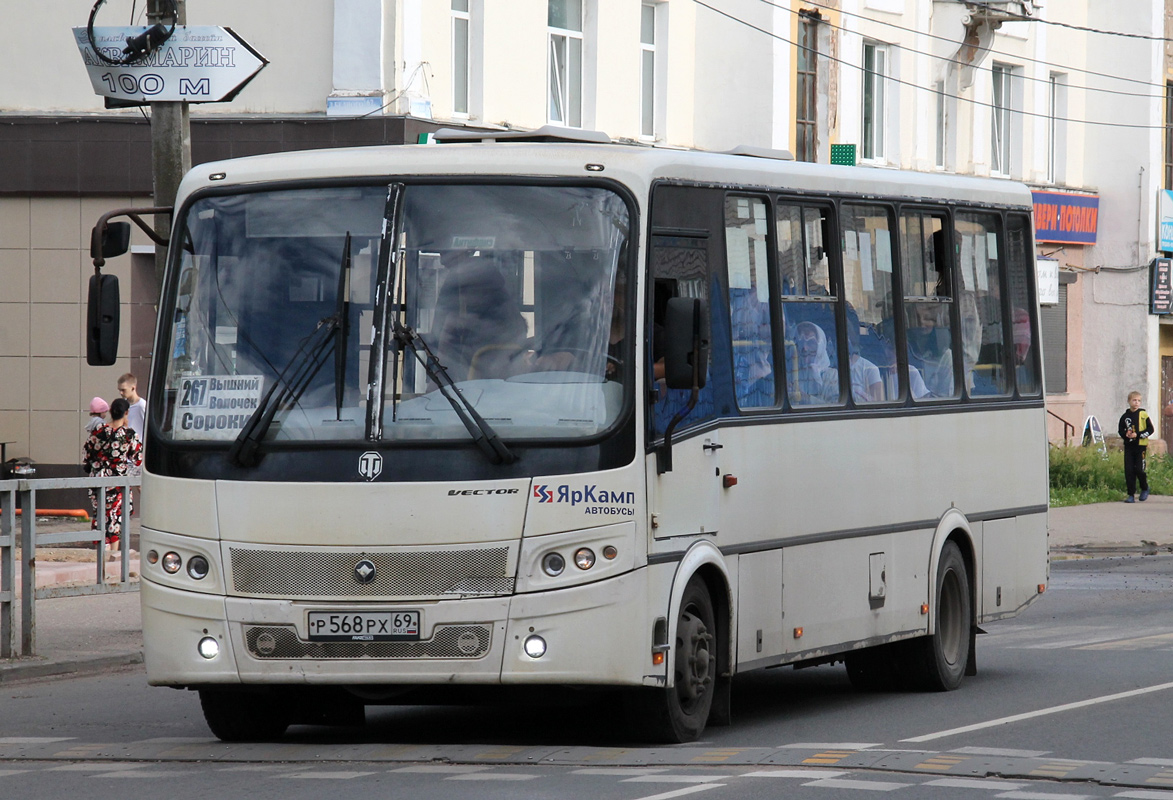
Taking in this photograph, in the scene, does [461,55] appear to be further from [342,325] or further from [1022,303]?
[342,325]

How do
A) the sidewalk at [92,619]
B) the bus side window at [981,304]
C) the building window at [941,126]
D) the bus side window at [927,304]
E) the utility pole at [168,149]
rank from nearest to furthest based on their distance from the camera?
the bus side window at [927,304]
the bus side window at [981,304]
the sidewalk at [92,619]
the utility pole at [168,149]
the building window at [941,126]

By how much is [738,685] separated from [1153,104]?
99.6 feet

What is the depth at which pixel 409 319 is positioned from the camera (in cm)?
886

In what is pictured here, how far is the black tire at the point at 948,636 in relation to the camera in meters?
11.8

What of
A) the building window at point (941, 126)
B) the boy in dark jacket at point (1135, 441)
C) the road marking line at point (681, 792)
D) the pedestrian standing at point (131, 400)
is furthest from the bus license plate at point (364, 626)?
the building window at point (941, 126)

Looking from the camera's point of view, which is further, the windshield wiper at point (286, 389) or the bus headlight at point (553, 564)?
the windshield wiper at point (286, 389)

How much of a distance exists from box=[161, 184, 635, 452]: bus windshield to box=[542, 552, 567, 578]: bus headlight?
0.51 meters

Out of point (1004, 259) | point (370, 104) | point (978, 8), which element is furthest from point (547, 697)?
point (978, 8)

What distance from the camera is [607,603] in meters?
8.66

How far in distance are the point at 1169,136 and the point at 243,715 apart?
34703 mm

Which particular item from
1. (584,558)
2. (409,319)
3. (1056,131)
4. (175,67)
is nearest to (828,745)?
(584,558)

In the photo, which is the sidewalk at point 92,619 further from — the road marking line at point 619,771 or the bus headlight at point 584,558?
the road marking line at point 619,771

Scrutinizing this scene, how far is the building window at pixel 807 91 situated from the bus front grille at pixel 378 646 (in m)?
23.4

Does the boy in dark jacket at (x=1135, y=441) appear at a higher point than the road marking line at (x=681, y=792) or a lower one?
higher
